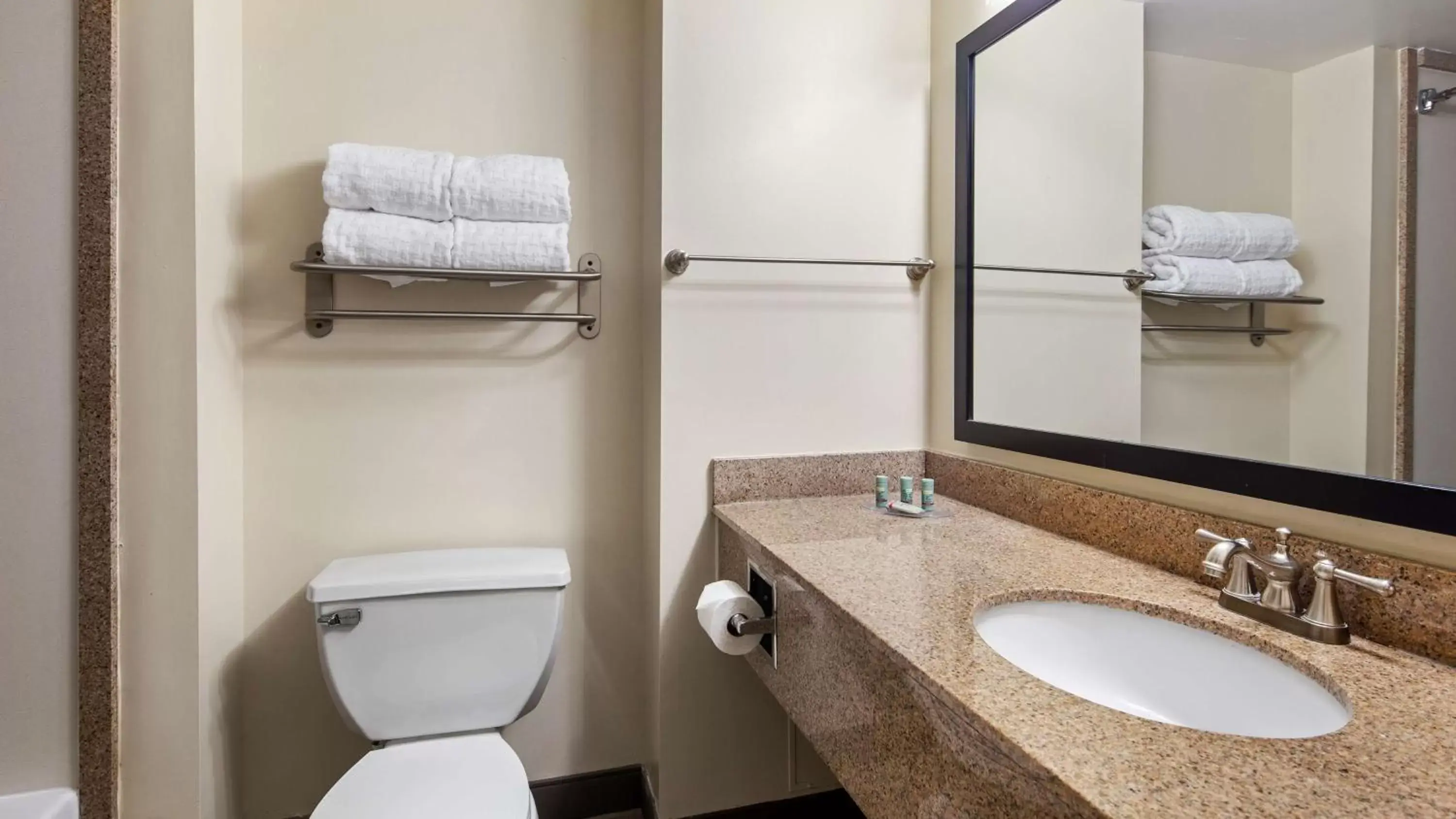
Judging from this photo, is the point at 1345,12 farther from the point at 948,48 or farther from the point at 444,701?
the point at 444,701

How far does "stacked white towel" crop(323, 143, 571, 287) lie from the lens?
133 cm

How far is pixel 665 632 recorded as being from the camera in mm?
1472

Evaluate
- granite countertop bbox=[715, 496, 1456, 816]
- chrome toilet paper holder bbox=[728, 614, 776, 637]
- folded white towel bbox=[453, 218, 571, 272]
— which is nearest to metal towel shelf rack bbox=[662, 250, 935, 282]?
folded white towel bbox=[453, 218, 571, 272]

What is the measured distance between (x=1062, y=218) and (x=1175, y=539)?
64cm

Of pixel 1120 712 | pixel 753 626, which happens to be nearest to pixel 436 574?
pixel 753 626

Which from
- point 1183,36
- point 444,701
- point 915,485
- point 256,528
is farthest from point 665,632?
point 1183,36

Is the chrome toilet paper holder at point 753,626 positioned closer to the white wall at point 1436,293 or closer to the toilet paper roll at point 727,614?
the toilet paper roll at point 727,614

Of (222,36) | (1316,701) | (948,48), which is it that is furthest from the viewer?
(948,48)

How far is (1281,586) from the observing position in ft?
2.65

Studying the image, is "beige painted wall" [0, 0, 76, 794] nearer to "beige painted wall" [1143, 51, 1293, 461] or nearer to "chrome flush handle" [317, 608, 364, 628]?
"chrome flush handle" [317, 608, 364, 628]

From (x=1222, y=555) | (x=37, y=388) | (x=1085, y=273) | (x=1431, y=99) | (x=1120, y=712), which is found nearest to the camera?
(x=1120, y=712)

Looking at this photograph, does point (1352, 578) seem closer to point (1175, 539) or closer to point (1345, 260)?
point (1175, 539)

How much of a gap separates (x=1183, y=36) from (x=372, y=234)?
58.9 inches

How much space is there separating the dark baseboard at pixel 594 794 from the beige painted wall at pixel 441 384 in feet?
0.09
